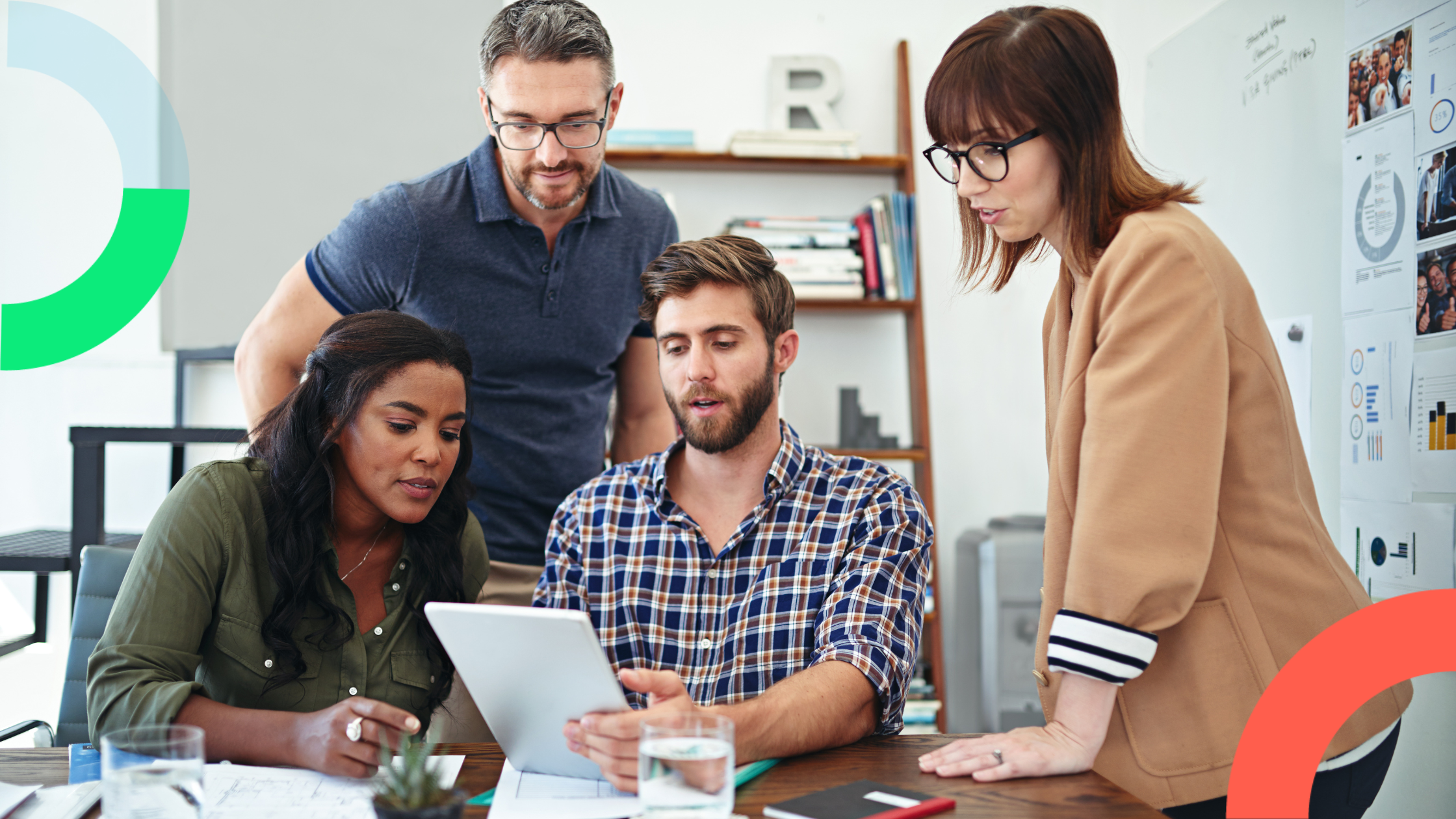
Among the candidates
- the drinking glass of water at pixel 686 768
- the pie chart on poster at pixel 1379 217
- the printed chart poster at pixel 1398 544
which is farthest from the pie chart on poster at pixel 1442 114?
the drinking glass of water at pixel 686 768

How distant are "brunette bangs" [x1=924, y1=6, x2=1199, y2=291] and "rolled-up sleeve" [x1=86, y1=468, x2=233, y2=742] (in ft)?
3.61

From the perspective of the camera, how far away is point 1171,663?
105 cm

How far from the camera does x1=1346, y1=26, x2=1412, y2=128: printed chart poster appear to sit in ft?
5.62

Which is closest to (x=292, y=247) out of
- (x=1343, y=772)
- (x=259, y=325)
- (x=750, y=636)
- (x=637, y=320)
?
(x=259, y=325)

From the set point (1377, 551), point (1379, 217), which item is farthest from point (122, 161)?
point (1377, 551)

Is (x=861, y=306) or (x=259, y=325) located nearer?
(x=259, y=325)

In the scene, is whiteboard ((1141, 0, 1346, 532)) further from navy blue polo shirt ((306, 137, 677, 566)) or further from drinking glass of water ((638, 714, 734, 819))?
drinking glass of water ((638, 714, 734, 819))

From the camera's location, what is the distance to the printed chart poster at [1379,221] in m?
1.71

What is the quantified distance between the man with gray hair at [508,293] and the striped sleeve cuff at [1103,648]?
3.66ft

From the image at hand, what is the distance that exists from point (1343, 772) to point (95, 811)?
126cm

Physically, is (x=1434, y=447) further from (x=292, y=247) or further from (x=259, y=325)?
(x=292, y=247)

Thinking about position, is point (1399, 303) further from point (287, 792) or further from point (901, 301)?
point (287, 792)

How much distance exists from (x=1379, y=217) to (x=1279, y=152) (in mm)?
406

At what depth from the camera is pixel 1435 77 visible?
1639mm
